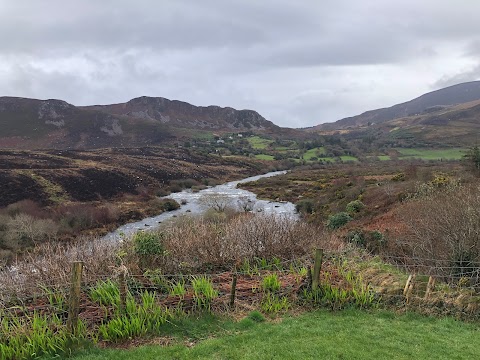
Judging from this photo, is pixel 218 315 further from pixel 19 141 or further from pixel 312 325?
pixel 19 141

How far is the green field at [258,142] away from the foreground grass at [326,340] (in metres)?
141

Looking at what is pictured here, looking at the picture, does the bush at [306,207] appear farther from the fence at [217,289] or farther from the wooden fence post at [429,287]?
the wooden fence post at [429,287]

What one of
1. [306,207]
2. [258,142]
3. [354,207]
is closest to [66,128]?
[258,142]

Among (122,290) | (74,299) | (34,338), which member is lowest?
(34,338)

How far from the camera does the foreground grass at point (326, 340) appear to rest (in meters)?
7.45

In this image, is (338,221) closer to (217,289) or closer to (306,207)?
(306,207)

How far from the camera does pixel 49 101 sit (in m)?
170

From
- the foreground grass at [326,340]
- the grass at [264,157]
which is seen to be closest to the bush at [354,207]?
the foreground grass at [326,340]

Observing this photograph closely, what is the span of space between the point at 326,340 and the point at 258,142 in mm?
158571

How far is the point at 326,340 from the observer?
7.97 m

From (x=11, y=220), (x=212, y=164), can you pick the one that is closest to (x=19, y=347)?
(x=11, y=220)

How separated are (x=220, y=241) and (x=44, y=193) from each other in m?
43.2

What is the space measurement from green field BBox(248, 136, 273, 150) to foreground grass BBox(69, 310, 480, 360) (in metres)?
141

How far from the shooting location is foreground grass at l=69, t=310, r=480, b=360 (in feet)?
24.4
